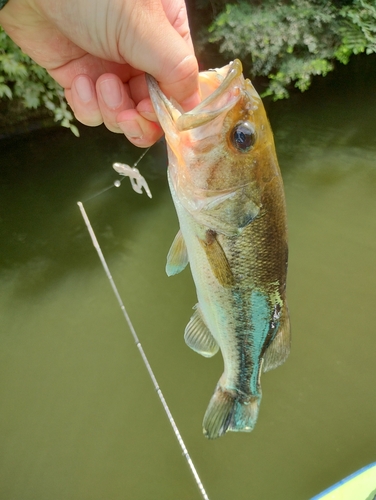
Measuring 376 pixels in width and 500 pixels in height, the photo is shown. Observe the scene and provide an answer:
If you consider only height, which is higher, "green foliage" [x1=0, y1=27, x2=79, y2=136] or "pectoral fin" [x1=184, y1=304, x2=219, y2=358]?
"green foliage" [x1=0, y1=27, x2=79, y2=136]

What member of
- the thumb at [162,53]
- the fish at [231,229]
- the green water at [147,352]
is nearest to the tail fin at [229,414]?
the fish at [231,229]

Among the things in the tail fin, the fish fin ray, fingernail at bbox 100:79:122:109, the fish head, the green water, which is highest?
fingernail at bbox 100:79:122:109

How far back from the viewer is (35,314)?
297 centimetres

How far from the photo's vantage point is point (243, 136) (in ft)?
2.97

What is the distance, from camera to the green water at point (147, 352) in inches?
92.9

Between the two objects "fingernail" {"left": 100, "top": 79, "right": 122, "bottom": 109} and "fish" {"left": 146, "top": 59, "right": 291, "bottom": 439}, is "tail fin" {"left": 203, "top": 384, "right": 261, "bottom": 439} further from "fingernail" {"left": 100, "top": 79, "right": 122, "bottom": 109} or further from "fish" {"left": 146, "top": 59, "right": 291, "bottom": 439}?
"fingernail" {"left": 100, "top": 79, "right": 122, "bottom": 109}

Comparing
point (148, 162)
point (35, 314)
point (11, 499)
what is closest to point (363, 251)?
A: point (148, 162)

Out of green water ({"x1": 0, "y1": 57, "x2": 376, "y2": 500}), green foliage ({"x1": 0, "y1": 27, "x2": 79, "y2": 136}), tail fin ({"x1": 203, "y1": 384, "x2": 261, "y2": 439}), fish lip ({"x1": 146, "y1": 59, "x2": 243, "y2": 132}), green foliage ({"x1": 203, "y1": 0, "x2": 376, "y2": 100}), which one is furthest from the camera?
green foliage ({"x1": 203, "y1": 0, "x2": 376, "y2": 100})

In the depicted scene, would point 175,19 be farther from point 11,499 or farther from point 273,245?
point 11,499

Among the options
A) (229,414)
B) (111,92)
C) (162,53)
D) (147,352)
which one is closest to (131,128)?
(111,92)

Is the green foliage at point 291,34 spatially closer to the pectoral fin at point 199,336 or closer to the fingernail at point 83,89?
the fingernail at point 83,89

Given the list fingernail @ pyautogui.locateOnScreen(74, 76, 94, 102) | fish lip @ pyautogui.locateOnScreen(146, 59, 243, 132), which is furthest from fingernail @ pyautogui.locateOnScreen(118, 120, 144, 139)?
fish lip @ pyautogui.locateOnScreen(146, 59, 243, 132)

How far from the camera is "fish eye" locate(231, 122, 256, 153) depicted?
90 cm

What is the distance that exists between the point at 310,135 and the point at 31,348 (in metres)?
3.98
